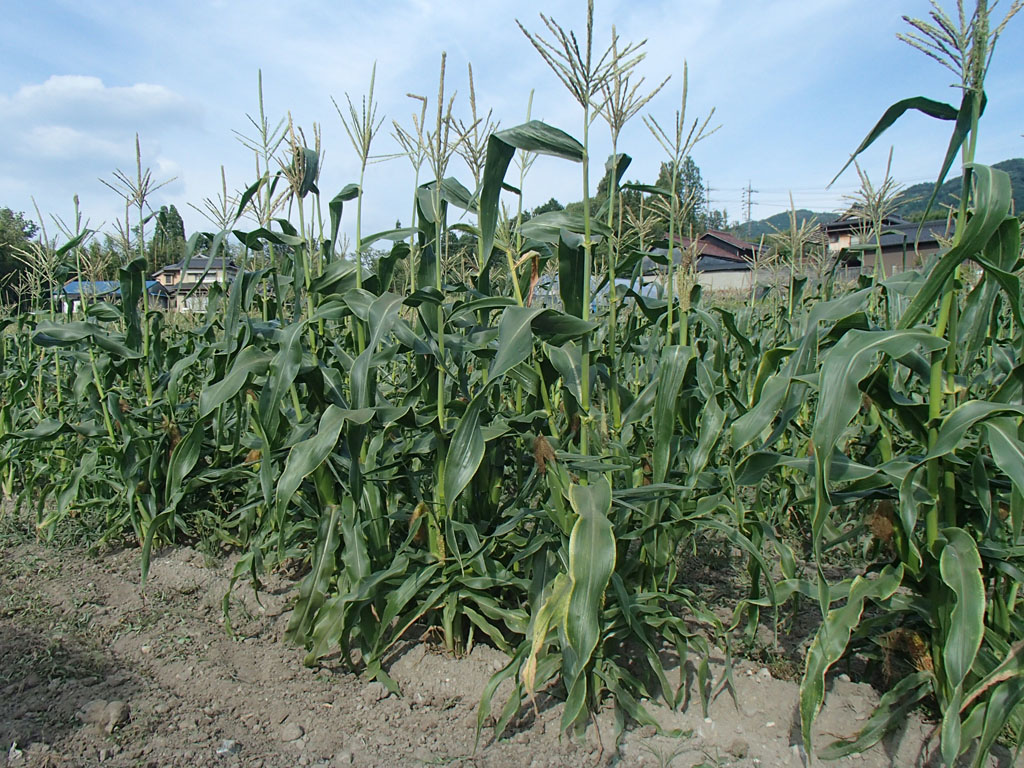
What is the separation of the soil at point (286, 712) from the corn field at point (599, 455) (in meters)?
0.10

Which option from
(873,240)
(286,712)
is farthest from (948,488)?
(873,240)

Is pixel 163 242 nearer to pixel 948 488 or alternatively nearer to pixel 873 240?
pixel 873 240

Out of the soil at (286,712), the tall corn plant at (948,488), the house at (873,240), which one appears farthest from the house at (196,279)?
the house at (873,240)

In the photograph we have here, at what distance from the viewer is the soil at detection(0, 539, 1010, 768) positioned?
1.87 metres

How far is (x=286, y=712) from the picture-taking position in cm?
208

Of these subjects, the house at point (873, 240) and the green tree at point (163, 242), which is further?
the green tree at point (163, 242)

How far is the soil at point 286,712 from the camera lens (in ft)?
6.13

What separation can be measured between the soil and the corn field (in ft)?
0.33

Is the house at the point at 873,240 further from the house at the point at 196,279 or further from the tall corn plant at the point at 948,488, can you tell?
the house at the point at 196,279

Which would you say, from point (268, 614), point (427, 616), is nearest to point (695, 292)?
point (427, 616)

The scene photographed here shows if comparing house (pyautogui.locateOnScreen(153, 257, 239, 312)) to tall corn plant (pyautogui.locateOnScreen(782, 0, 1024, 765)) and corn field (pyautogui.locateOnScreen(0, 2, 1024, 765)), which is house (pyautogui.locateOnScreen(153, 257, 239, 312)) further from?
tall corn plant (pyautogui.locateOnScreen(782, 0, 1024, 765))

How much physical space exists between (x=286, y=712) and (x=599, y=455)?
4.18ft

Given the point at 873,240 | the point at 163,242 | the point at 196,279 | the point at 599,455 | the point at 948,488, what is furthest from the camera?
the point at 196,279

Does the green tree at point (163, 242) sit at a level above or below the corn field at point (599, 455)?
above
